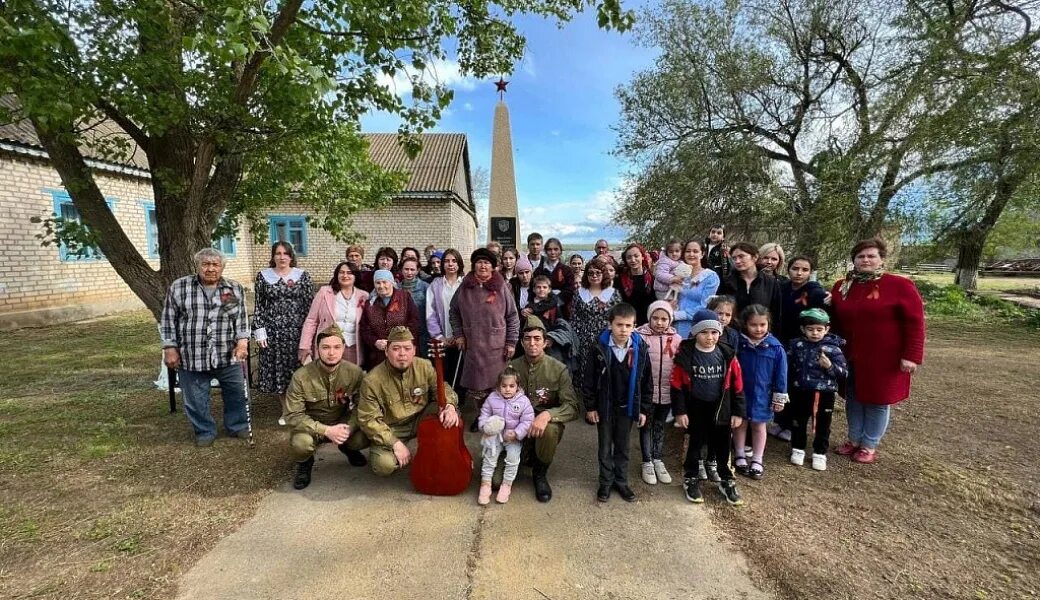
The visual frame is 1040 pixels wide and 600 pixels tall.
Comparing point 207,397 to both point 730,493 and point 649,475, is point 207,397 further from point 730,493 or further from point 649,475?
point 730,493

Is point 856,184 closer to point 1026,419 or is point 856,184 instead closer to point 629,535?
point 1026,419

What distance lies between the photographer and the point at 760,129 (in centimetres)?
1280

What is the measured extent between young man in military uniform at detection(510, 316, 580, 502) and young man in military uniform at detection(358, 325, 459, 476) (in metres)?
0.56

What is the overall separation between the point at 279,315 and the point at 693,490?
12.4ft

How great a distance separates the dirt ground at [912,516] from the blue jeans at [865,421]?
196 millimetres

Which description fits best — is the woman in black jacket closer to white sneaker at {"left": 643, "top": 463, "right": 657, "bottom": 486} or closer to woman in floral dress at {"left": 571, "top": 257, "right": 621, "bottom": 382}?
woman in floral dress at {"left": 571, "top": 257, "right": 621, "bottom": 382}

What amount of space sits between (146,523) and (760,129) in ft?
47.8

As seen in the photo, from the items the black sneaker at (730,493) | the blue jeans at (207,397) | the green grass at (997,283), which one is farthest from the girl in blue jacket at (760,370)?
the green grass at (997,283)

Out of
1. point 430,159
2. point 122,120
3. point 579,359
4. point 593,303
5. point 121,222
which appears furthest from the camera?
point 430,159

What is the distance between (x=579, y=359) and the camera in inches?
180

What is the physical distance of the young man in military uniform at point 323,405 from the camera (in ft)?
10.8

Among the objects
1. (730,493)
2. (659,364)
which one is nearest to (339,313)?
(659,364)

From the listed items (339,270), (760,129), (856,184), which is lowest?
(339,270)

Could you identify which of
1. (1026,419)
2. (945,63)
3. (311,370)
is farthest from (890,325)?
(945,63)
